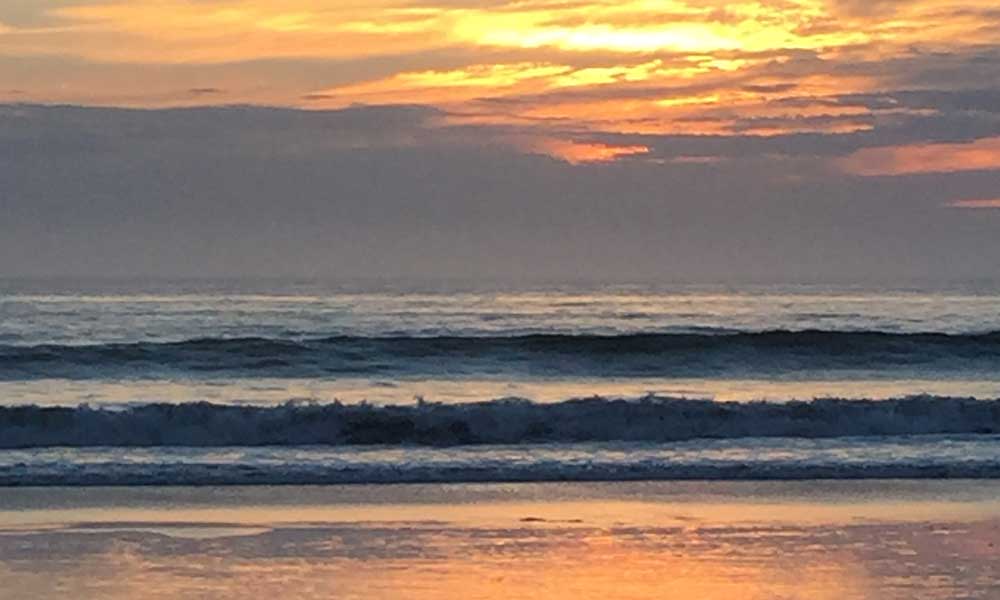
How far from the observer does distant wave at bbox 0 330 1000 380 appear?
22.8 metres

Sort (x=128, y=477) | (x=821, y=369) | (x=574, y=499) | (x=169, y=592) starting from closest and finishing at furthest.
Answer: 1. (x=169, y=592)
2. (x=574, y=499)
3. (x=128, y=477)
4. (x=821, y=369)

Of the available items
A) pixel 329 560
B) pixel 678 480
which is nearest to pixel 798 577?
pixel 329 560

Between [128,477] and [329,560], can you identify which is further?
[128,477]

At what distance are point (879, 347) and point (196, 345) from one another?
10803 millimetres

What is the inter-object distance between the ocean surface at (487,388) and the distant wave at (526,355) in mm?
60

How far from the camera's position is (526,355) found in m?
24.1

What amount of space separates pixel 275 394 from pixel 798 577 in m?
12.4

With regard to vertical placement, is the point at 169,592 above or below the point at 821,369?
above

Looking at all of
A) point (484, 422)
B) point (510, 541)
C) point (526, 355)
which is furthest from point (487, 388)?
point (510, 541)

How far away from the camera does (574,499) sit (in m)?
11.3

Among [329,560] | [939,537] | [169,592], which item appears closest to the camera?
[169,592]

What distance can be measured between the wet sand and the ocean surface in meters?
0.92

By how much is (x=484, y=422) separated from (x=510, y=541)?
6.84 m

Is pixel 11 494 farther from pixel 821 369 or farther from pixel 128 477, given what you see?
pixel 821 369
